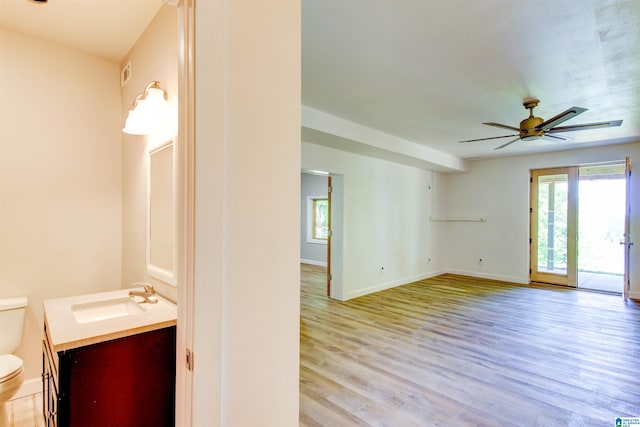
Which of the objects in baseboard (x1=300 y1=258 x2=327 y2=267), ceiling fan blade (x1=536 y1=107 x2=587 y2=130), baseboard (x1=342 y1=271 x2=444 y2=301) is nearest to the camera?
ceiling fan blade (x1=536 y1=107 x2=587 y2=130)

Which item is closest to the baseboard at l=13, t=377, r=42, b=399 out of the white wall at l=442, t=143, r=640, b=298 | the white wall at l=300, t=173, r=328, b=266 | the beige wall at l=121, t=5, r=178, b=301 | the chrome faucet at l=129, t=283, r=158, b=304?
the beige wall at l=121, t=5, r=178, b=301

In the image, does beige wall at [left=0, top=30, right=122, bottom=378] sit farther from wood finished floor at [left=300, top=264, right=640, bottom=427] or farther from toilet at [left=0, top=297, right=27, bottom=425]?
wood finished floor at [left=300, top=264, right=640, bottom=427]

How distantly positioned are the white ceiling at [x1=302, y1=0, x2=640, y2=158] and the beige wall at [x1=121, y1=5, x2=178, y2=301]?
2.87 ft

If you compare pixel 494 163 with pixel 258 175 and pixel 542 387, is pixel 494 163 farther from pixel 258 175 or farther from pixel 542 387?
pixel 258 175

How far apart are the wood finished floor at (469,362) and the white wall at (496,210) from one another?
1.57m

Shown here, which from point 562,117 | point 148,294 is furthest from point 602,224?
point 148,294

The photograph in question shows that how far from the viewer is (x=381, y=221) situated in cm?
568

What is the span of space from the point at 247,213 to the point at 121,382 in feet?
3.14

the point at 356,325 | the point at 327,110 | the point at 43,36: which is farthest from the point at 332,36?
the point at 356,325

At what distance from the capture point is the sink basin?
1708mm

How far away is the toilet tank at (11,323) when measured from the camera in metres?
1.99

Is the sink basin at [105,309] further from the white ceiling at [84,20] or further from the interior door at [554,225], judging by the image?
the interior door at [554,225]

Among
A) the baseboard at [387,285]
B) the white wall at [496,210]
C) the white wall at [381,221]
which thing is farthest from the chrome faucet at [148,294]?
the white wall at [496,210]

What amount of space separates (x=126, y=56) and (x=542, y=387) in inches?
170
